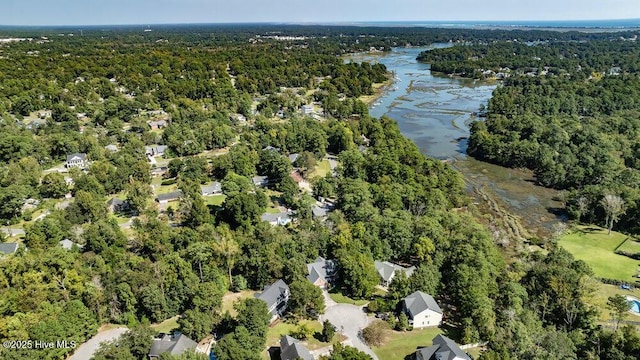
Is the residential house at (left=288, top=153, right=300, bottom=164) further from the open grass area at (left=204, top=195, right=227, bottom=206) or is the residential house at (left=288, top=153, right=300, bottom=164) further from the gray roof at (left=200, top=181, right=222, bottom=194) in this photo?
the open grass area at (left=204, top=195, right=227, bottom=206)

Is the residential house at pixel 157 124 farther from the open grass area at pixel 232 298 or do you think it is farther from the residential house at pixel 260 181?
the open grass area at pixel 232 298

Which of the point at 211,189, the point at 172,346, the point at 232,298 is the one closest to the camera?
the point at 172,346

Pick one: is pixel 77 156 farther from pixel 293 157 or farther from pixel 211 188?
pixel 293 157

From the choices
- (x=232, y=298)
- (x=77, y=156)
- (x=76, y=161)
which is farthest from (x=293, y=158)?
(x=76, y=161)

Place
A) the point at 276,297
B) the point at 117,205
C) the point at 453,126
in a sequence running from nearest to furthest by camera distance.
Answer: the point at 276,297 → the point at 117,205 → the point at 453,126

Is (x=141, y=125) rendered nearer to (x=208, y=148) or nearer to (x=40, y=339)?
(x=208, y=148)
